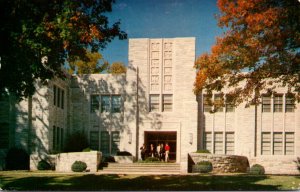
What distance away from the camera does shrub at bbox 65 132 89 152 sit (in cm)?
2395

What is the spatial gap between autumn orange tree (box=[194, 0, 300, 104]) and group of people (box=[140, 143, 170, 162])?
8.12 metres

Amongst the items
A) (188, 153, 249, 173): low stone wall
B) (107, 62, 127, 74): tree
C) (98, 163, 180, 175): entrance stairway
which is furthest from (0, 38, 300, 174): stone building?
(98, 163, 180, 175): entrance stairway

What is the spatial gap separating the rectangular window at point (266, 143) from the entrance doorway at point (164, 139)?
496 cm

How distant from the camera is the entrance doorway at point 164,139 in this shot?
84.6 ft

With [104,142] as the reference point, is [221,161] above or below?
below

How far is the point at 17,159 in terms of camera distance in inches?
845

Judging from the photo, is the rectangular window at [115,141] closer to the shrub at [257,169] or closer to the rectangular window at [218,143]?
the rectangular window at [218,143]

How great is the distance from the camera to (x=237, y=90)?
18.0 metres

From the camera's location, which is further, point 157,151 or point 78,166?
point 157,151

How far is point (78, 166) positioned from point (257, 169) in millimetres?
8970

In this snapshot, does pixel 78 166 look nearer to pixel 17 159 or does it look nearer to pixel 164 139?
pixel 17 159

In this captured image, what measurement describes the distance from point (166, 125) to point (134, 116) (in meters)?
1.86

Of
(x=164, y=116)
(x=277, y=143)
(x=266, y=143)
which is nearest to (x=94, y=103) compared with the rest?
(x=164, y=116)

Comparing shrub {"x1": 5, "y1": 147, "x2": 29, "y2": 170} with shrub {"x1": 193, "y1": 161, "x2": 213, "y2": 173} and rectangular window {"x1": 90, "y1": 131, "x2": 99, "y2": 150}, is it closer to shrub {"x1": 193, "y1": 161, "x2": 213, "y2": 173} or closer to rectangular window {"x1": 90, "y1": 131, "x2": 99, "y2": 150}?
rectangular window {"x1": 90, "y1": 131, "x2": 99, "y2": 150}
